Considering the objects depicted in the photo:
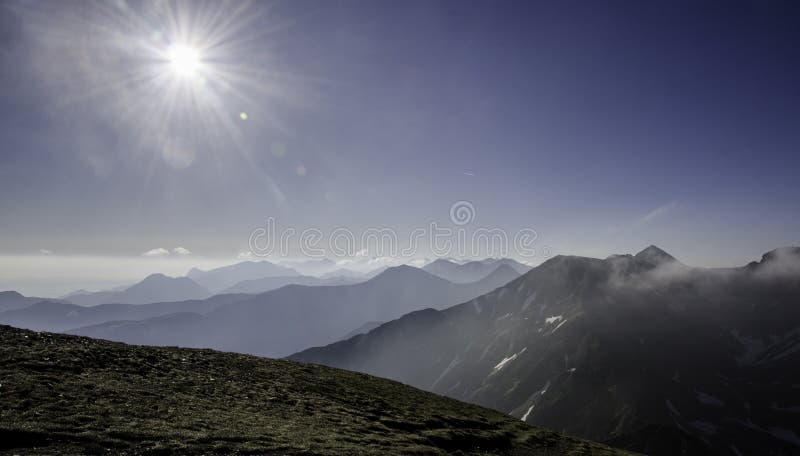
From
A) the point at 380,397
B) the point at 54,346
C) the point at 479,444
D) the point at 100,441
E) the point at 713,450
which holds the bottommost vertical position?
the point at 713,450

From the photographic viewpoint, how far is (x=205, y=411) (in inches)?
862


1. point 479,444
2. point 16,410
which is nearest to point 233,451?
point 16,410

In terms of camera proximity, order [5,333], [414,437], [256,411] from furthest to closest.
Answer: [5,333] < [414,437] < [256,411]

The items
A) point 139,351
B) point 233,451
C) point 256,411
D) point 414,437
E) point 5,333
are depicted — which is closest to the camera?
point 233,451

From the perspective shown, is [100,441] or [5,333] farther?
[5,333]

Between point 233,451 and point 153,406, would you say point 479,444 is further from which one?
point 153,406

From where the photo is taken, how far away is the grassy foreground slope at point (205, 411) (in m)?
16.2

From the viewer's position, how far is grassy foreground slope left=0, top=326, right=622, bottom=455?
53.3 ft

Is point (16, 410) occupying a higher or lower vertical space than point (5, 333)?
lower

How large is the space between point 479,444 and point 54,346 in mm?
34897

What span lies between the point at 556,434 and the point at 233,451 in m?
38.2

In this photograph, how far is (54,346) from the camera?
28125mm

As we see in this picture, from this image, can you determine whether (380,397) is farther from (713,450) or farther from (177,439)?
(713,450)

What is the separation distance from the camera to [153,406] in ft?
68.5
